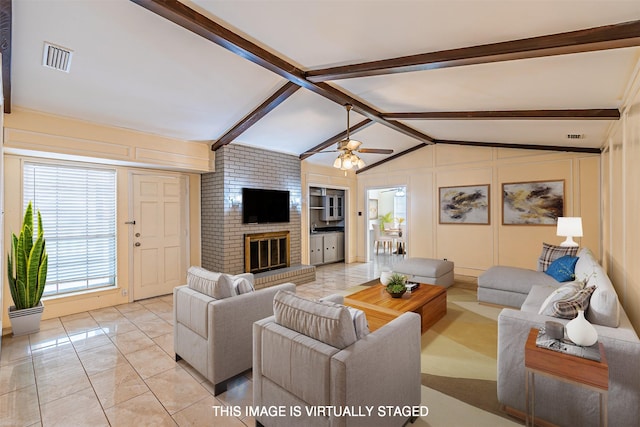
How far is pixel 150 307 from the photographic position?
4430 mm

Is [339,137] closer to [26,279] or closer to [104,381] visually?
[104,381]

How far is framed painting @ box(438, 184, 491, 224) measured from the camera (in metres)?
6.17

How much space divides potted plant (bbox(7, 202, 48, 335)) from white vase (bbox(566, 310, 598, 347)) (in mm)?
5201

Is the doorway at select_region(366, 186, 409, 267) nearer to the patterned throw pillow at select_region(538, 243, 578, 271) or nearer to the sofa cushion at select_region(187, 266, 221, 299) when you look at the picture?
→ the patterned throw pillow at select_region(538, 243, 578, 271)

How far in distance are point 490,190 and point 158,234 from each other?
656 cm

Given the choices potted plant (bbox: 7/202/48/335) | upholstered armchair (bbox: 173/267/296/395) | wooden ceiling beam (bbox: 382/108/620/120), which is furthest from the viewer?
potted plant (bbox: 7/202/48/335)

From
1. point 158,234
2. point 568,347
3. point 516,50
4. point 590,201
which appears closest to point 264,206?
point 158,234

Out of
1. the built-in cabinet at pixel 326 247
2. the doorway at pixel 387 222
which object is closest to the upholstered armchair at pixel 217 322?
the built-in cabinet at pixel 326 247

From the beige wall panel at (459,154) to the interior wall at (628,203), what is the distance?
246 centimetres

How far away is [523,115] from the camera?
365 centimetres

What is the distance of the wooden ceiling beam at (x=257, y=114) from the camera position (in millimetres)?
3719

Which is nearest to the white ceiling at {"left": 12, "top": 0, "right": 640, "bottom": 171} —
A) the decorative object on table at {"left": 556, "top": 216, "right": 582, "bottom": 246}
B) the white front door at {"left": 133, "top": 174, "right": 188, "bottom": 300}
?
the white front door at {"left": 133, "top": 174, "right": 188, "bottom": 300}

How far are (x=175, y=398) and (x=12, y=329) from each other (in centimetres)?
272

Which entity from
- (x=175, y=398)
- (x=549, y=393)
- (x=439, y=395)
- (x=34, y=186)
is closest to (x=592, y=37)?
(x=549, y=393)
